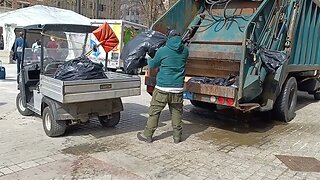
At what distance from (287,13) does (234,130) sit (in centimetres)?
242

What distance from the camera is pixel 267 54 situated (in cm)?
604

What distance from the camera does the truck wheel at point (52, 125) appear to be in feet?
18.3

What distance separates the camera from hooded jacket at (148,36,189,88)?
5344 millimetres

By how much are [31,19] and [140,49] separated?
1857 centimetres

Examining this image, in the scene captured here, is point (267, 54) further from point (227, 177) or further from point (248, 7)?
point (227, 177)

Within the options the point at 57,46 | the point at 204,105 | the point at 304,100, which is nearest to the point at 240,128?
the point at 204,105

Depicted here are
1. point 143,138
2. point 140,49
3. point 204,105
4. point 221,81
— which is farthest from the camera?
point 204,105

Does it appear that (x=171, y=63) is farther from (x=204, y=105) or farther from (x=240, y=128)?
(x=204, y=105)

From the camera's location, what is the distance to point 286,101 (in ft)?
23.6

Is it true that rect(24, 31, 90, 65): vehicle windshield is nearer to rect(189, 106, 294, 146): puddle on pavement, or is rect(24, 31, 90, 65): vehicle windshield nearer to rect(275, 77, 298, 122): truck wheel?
rect(189, 106, 294, 146): puddle on pavement

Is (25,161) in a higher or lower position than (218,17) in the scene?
lower

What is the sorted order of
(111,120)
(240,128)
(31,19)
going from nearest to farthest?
(111,120), (240,128), (31,19)

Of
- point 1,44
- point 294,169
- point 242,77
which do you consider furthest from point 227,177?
point 1,44

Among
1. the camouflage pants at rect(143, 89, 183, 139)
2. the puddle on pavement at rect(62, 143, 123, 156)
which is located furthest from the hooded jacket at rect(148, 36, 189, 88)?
the puddle on pavement at rect(62, 143, 123, 156)
